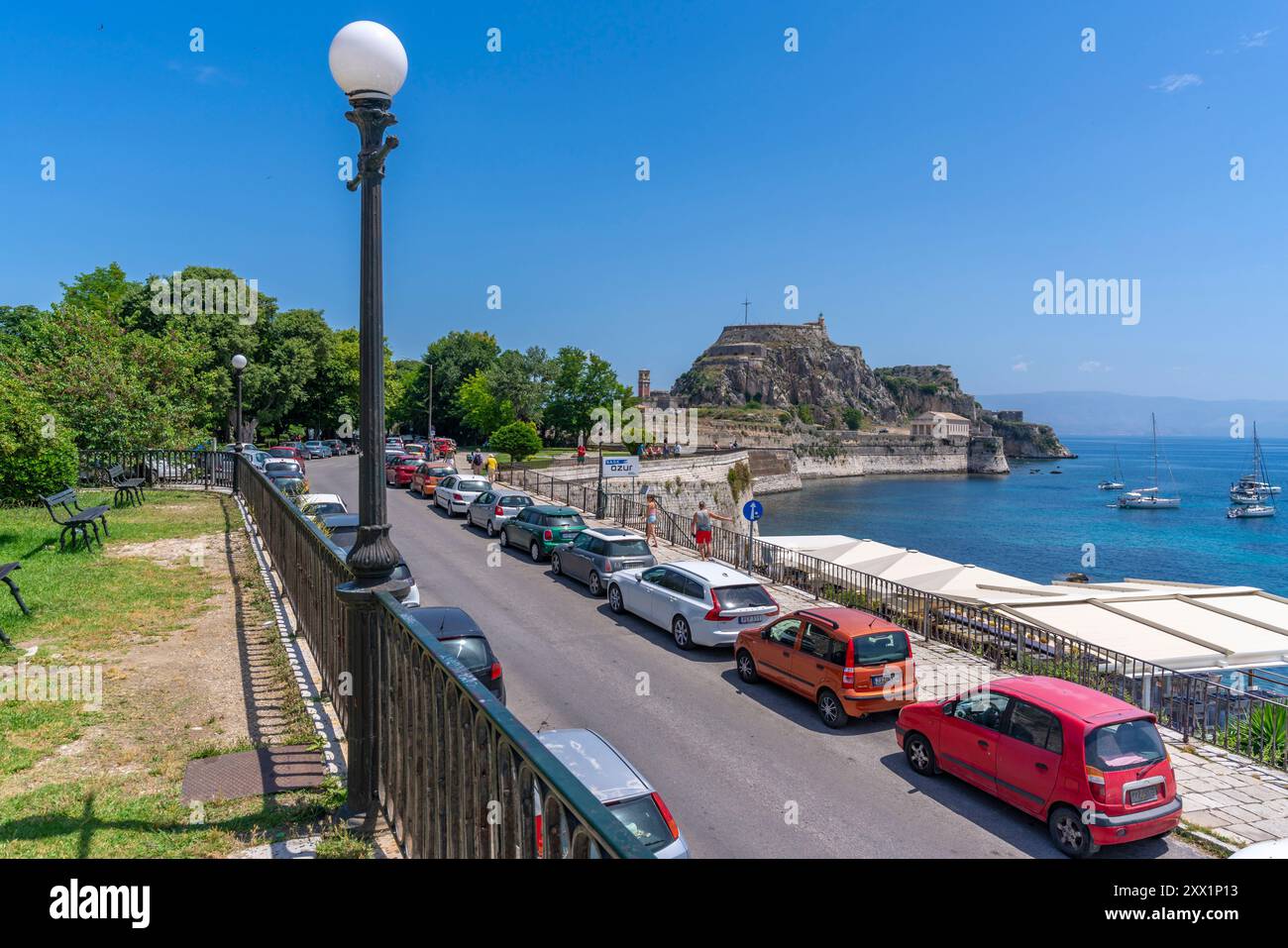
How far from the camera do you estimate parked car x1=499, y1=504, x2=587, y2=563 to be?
2288 cm

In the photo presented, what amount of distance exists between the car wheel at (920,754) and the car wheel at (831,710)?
1.17 m

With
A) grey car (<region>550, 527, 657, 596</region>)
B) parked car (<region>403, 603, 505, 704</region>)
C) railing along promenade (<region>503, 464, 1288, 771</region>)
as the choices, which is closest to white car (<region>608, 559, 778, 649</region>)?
grey car (<region>550, 527, 657, 596</region>)

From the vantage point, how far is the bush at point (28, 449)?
18.9 m

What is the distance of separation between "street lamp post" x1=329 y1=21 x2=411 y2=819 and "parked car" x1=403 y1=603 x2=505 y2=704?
4.67 metres

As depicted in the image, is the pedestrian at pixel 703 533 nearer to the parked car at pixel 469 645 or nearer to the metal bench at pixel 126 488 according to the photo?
the parked car at pixel 469 645

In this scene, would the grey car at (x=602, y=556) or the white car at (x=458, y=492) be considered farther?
the white car at (x=458, y=492)

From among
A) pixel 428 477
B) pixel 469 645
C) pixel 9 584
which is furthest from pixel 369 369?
pixel 428 477

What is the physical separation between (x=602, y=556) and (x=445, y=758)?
15842 millimetres

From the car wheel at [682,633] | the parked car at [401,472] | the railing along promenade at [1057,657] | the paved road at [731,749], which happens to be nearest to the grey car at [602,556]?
the paved road at [731,749]

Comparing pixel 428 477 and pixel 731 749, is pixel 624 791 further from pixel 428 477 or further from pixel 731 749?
pixel 428 477

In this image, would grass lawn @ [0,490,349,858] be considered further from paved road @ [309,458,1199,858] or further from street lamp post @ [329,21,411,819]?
paved road @ [309,458,1199,858]

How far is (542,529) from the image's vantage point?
76.1 ft
